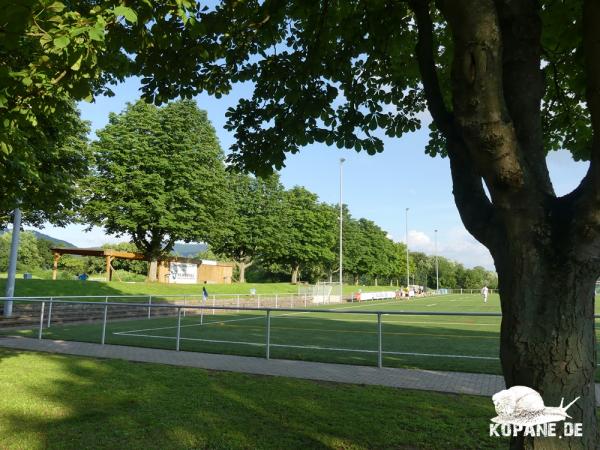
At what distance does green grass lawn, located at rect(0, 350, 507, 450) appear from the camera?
4875 mm

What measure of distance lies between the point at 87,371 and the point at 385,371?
5.34 meters

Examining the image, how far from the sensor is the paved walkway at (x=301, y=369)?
7.93 metres

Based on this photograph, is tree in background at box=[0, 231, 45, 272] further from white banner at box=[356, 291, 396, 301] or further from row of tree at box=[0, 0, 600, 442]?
row of tree at box=[0, 0, 600, 442]

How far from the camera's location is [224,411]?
19.6 feet

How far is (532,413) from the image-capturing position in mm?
2717

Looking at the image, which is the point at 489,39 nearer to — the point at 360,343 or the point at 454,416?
the point at 454,416

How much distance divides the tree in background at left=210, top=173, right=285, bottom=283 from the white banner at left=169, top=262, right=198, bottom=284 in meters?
7.82

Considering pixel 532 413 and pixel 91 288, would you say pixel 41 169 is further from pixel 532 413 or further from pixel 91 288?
pixel 91 288

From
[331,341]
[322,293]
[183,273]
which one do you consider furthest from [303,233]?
[331,341]

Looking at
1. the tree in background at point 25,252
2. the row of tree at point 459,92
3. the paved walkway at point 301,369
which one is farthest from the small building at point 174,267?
the tree in background at point 25,252

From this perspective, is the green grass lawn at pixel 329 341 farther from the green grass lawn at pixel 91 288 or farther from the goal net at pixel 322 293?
the goal net at pixel 322 293

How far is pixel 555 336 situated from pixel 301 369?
23.0 ft

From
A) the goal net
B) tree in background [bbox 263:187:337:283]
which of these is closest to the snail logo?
the goal net

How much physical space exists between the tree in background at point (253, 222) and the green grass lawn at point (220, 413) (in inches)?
1745
